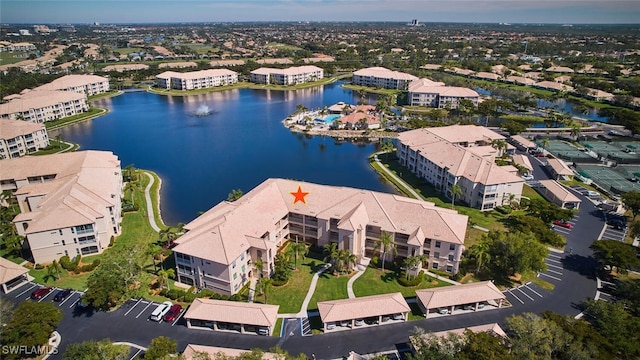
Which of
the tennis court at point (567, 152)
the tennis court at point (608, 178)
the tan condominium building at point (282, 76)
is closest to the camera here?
the tennis court at point (608, 178)

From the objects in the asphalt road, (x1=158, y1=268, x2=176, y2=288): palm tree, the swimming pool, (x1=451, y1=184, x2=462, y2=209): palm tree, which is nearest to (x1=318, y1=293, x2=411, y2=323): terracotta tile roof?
the asphalt road

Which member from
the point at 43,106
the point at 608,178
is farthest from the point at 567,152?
the point at 43,106

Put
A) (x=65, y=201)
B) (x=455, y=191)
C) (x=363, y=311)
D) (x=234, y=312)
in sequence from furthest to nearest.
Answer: (x=455, y=191), (x=65, y=201), (x=363, y=311), (x=234, y=312)

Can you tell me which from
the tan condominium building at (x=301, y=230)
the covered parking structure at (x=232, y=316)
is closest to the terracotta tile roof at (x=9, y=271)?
the tan condominium building at (x=301, y=230)

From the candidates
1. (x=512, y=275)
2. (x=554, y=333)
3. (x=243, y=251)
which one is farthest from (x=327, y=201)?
(x=554, y=333)

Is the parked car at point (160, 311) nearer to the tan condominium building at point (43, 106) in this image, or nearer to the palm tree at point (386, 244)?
the palm tree at point (386, 244)

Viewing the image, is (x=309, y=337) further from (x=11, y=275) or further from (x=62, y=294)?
(x=11, y=275)

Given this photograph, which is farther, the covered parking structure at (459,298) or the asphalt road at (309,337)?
the covered parking structure at (459,298)
